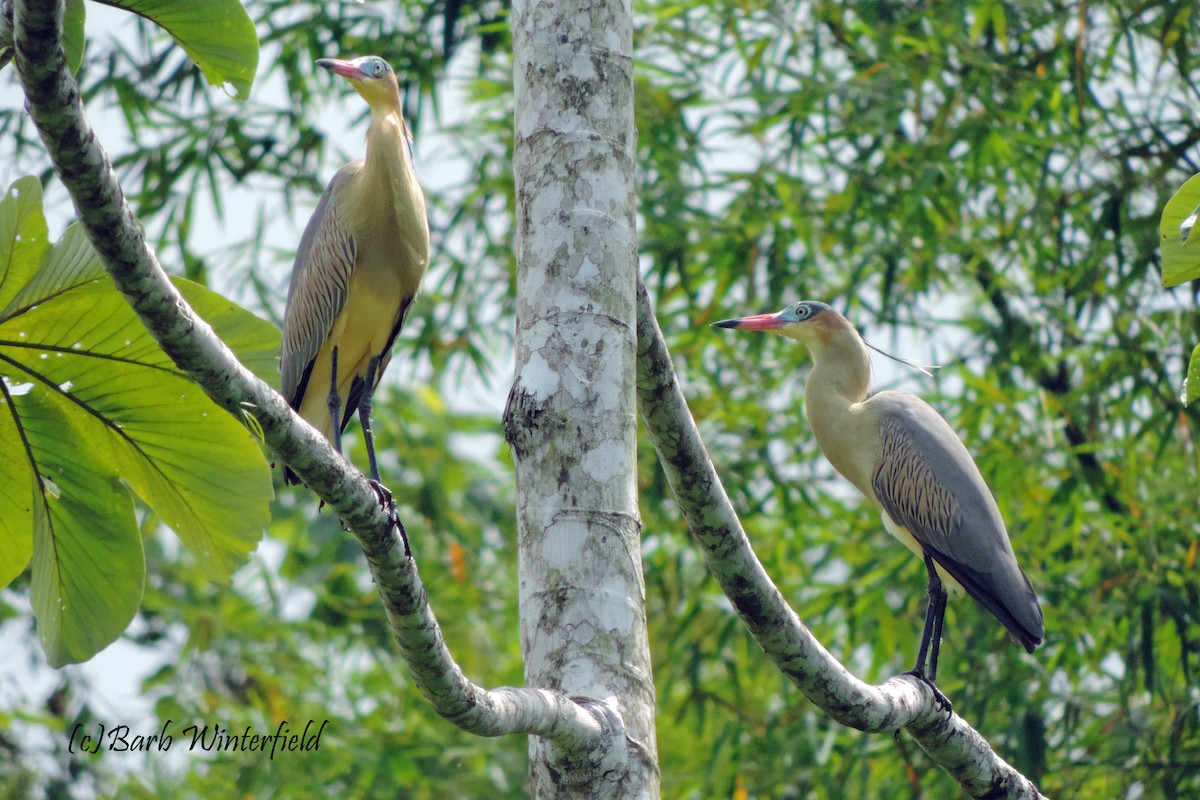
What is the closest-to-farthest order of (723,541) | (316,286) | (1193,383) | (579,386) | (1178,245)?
(1178,245) → (1193,383) → (579,386) → (723,541) → (316,286)

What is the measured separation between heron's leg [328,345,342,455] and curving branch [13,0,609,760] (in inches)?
49.2

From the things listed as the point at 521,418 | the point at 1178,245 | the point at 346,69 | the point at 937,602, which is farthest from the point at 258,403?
the point at 937,602

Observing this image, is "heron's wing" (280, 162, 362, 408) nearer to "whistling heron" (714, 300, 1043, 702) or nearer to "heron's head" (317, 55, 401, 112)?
"heron's head" (317, 55, 401, 112)

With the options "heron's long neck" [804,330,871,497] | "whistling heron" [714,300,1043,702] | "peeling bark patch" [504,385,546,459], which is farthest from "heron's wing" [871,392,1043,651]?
"peeling bark patch" [504,385,546,459]

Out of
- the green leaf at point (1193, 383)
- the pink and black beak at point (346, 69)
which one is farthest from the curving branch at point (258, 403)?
the pink and black beak at point (346, 69)

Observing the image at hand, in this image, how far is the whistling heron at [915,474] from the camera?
352cm

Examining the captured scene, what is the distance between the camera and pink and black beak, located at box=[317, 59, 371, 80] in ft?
9.55

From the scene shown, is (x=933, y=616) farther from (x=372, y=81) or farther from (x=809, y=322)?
(x=372, y=81)

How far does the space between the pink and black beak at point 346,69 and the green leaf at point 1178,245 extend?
182cm

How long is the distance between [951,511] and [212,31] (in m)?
2.66

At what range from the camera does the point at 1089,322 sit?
192 inches

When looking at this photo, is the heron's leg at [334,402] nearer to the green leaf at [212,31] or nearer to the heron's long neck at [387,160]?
the heron's long neck at [387,160]

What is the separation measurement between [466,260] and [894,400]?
95.8 inches

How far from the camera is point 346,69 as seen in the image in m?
2.95
